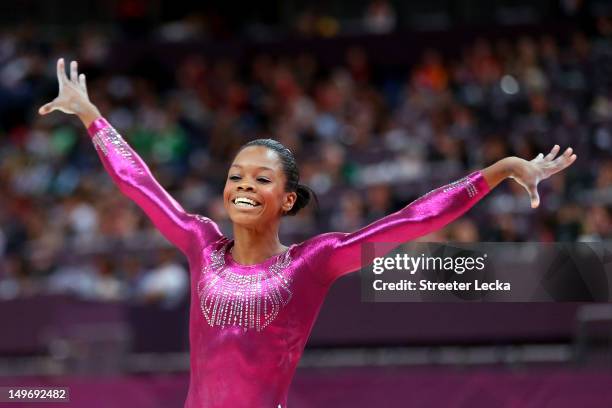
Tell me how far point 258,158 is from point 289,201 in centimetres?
21

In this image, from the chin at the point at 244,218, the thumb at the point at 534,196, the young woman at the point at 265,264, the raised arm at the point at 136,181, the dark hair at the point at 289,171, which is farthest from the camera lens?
the raised arm at the point at 136,181

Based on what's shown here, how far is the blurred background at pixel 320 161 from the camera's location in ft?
21.8

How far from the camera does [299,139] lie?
10.9 m

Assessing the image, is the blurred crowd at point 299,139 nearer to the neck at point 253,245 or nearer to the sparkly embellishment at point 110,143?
the neck at point 253,245

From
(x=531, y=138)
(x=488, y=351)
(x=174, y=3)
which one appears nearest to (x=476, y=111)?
(x=531, y=138)

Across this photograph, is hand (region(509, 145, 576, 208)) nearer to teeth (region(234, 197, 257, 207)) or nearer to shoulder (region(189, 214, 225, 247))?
teeth (region(234, 197, 257, 207))

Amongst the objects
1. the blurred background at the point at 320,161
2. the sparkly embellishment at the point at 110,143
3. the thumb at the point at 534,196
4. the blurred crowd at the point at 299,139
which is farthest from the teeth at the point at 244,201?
the blurred crowd at the point at 299,139

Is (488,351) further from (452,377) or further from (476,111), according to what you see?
(476,111)

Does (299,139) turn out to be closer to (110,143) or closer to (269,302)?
(110,143)

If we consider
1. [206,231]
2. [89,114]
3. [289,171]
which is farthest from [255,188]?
[89,114]

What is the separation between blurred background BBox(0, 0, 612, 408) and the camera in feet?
21.8

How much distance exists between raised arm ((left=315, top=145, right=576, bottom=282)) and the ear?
0.85ft

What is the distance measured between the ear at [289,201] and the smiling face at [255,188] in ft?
0.07

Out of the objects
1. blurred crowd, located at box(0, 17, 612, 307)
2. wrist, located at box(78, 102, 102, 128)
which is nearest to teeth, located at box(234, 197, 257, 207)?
wrist, located at box(78, 102, 102, 128)
